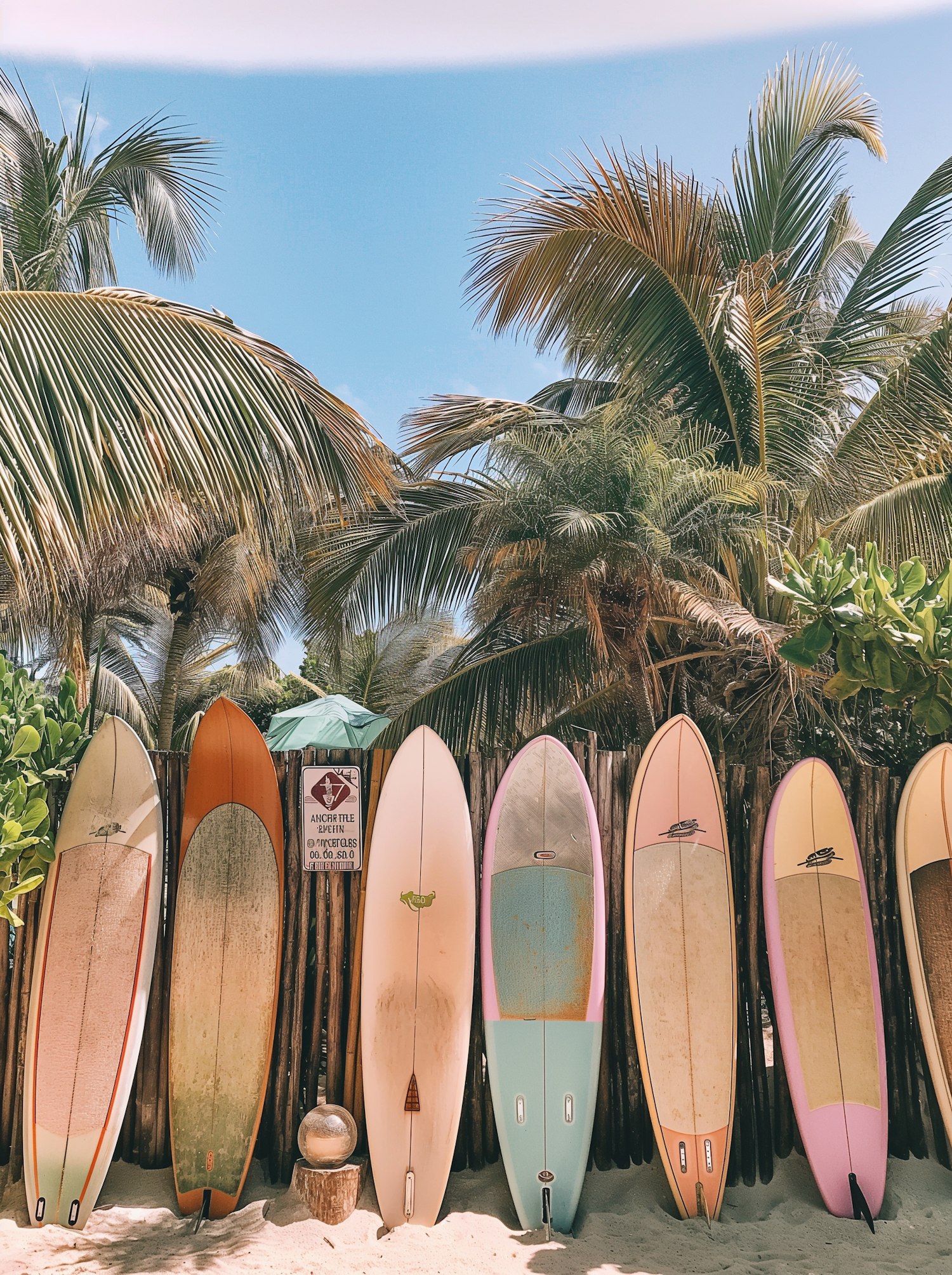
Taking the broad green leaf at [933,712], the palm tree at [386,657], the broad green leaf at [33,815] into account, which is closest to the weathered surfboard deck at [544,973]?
the broad green leaf at [933,712]

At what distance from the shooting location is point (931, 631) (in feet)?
10.2

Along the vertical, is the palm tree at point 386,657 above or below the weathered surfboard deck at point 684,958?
above

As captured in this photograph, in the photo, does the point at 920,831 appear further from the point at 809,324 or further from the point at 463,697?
the point at 809,324

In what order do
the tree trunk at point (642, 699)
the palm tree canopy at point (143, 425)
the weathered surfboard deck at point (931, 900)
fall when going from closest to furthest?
the palm tree canopy at point (143, 425) < the weathered surfboard deck at point (931, 900) < the tree trunk at point (642, 699)

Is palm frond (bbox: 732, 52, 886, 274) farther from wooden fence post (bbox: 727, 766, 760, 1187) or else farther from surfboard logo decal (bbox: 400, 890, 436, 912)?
surfboard logo decal (bbox: 400, 890, 436, 912)

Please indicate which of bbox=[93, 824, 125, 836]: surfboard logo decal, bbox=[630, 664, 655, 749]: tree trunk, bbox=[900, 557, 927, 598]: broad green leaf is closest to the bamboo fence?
bbox=[93, 824, 125, 836]: surfboard logo decal

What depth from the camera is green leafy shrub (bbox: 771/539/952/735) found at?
313 centimetres

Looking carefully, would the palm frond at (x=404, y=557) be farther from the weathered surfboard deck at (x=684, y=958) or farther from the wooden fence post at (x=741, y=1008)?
the wooden fence post at (x=741, y=1008)

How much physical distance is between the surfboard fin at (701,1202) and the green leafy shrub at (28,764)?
9.07ft

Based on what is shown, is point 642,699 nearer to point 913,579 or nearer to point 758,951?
point 758,951

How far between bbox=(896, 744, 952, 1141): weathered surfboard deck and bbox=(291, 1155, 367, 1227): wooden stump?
2379 millimetres

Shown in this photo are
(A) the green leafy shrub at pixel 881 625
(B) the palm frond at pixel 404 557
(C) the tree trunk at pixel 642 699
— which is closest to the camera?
(A) the green leafy shrub at pixel 881 625

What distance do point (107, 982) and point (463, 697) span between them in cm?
355

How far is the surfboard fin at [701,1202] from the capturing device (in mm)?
3369
